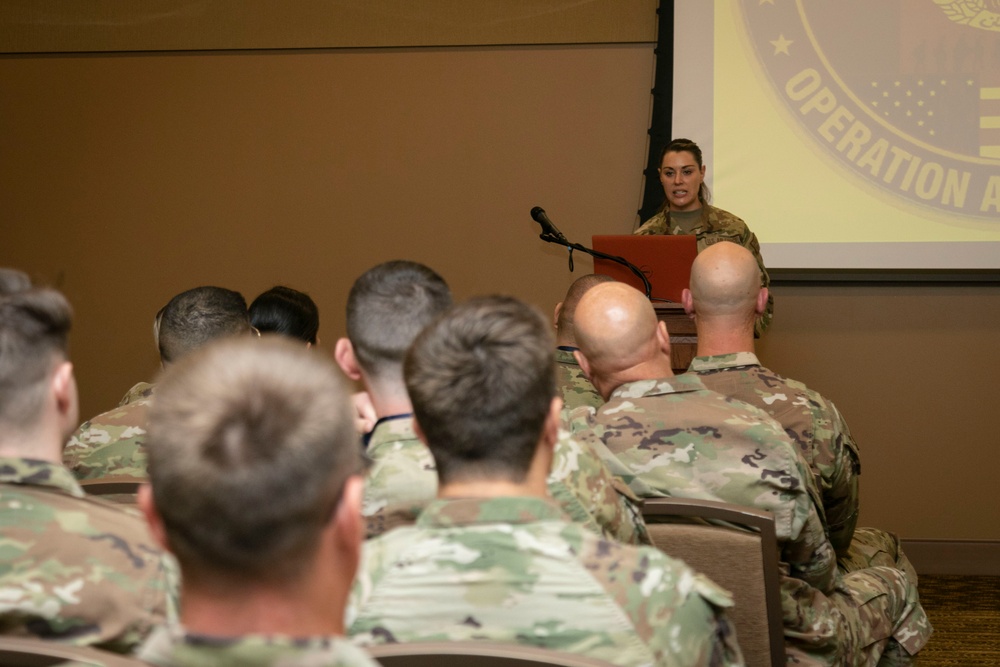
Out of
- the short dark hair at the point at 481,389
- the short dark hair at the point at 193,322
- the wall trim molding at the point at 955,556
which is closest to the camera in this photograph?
the short dark hair at the point at 481,389

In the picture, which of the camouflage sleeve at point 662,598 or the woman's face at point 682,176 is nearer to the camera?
the camouflage sleeve at point 662,598

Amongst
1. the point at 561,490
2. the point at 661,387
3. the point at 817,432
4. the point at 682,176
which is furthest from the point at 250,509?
the point at 682,176

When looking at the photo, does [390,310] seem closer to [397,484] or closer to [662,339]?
[397,484]

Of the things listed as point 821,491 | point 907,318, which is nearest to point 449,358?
point 821,491

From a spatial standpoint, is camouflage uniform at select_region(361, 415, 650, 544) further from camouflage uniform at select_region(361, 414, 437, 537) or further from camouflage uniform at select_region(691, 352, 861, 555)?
camouflage uniform at select_region(691, 352, 861, 555)

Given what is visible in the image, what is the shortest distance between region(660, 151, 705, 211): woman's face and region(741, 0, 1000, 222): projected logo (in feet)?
1.86

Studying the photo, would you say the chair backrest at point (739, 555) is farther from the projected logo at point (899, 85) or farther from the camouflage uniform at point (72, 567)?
the projected logo at point (899, 85)

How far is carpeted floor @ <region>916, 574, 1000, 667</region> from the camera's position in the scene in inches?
132

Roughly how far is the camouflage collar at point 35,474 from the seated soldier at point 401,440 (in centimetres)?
42

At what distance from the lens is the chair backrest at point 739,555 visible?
1.77m

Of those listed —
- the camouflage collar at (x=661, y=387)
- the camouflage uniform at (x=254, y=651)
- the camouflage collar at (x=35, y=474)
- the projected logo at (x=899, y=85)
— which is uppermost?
the projected logo at (x=899, y=85)

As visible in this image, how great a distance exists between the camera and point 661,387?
7.28 ft

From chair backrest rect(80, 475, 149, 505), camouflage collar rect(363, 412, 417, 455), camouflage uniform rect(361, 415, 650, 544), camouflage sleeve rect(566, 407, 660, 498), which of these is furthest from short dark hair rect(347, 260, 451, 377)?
chair backrest rect(80, 475, 149, 505)

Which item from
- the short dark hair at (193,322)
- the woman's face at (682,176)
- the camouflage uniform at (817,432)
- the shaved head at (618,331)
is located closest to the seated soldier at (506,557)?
the shaved head at (618,331)
